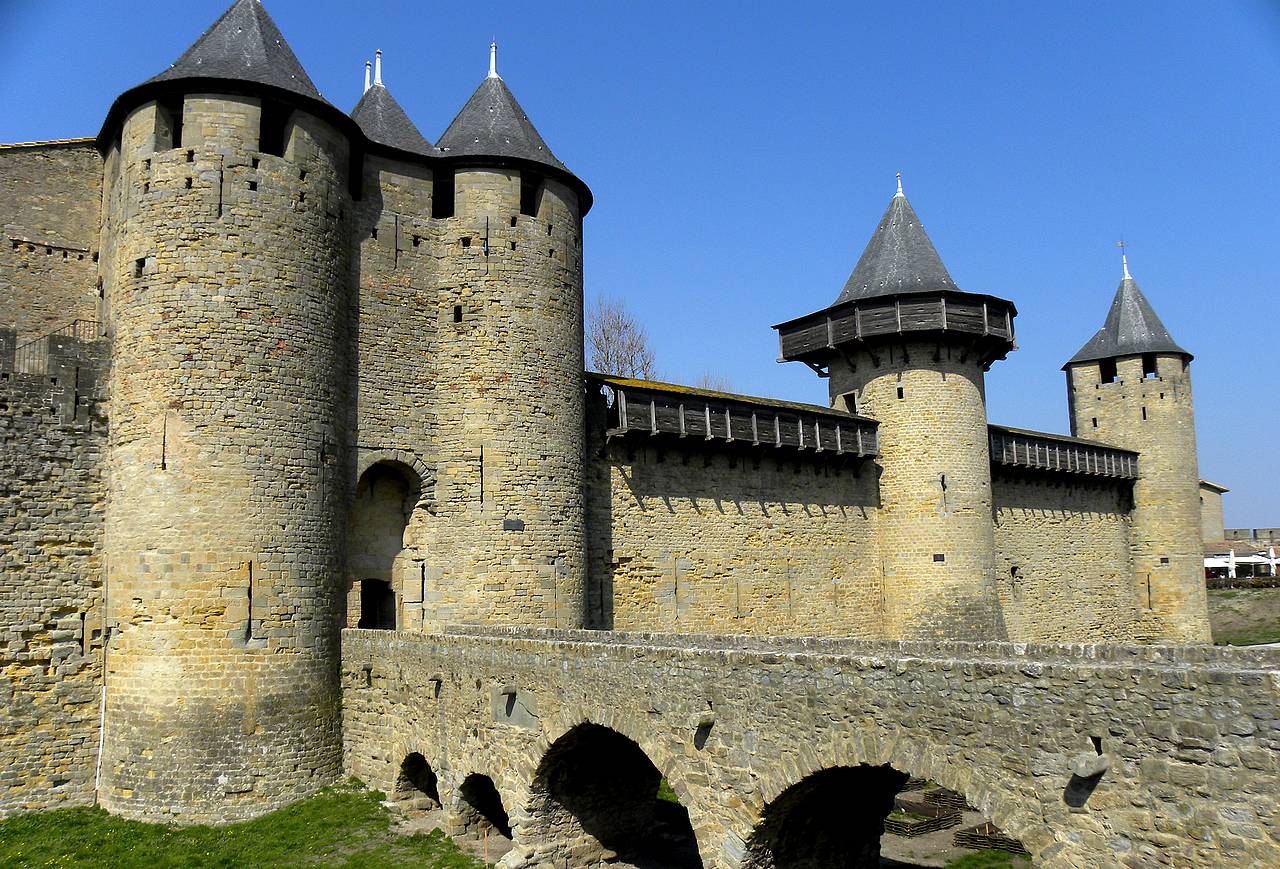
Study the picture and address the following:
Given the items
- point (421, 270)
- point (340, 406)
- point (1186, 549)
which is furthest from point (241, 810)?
point (1186, 549)

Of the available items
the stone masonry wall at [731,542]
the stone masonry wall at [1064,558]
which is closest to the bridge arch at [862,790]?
the stone masonry wall at [731,542]

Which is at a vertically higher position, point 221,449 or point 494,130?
point 494,130

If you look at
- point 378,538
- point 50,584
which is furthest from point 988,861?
point 50,584

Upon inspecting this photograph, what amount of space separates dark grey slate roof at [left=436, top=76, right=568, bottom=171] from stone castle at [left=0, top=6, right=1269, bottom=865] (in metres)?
0.08

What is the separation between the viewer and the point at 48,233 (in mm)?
16188

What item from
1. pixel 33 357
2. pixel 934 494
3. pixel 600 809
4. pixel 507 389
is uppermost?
pixel 33 357

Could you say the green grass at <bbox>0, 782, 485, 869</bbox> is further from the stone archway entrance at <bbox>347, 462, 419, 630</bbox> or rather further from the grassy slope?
the grassy slope

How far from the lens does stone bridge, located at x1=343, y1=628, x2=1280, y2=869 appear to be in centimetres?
614

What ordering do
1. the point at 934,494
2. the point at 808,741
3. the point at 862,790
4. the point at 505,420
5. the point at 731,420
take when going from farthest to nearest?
the point at 934,494 < the point at 731,420 < the point at 505,420 < the point at 862,790 < the point at 808,741

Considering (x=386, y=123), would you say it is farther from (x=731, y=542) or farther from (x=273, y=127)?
(x=731, y=542)

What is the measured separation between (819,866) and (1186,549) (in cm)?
2548

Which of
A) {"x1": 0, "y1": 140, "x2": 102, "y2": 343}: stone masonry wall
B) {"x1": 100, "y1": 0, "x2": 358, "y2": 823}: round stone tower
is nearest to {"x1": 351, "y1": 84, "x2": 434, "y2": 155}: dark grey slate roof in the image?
{"x1": 100, "y1": 0, "x2": 358, "y2": 823}: round stone tower

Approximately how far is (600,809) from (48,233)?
Result: 13.2m

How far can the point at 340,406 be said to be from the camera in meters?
15.3
